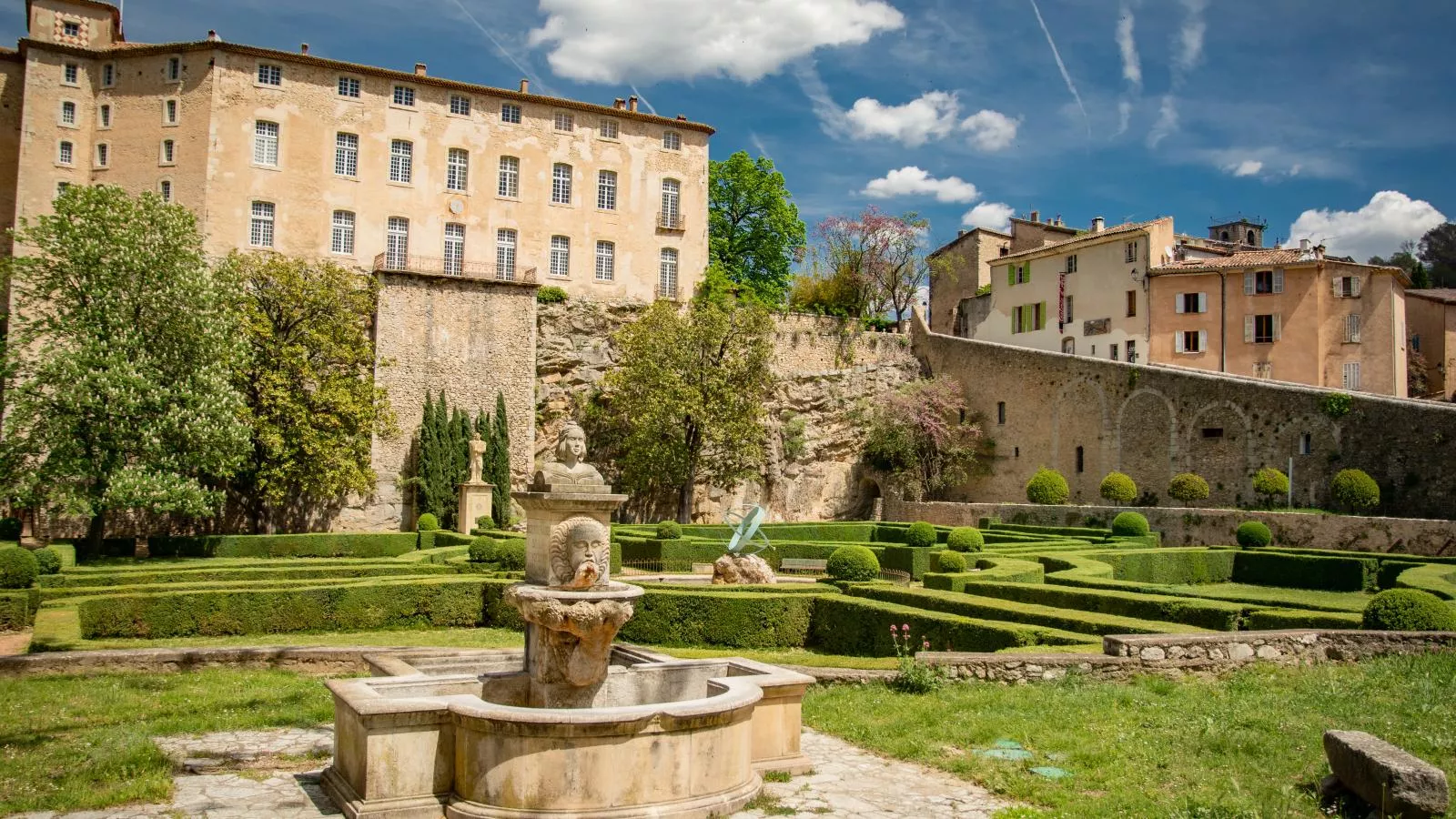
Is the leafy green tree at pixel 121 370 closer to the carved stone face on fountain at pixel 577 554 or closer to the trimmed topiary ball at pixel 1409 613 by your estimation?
the carved stone face on fountain at pixel 577 554

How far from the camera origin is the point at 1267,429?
3250 centimetres

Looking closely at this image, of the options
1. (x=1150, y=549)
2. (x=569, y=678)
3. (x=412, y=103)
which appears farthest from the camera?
(x=412, y=103)

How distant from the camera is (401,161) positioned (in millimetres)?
39469

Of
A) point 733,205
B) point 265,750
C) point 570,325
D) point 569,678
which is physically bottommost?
point 265,750

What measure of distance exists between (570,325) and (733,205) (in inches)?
553

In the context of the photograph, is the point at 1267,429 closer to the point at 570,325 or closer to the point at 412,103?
the point at 570,325

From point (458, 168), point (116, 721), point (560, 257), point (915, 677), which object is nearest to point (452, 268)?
point (458, 168)

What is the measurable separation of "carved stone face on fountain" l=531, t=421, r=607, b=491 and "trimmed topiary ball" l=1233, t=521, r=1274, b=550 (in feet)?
74.4

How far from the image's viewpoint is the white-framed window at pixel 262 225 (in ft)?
122

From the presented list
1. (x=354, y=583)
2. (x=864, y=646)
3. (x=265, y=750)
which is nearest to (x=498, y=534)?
(x=354, y=583)

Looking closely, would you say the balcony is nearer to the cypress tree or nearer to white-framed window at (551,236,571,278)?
white-framed window at (551,236,571,278)

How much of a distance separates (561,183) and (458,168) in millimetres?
3969

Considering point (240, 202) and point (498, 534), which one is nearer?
point (498, 534)

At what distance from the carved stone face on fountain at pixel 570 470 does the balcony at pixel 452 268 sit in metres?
30.5
